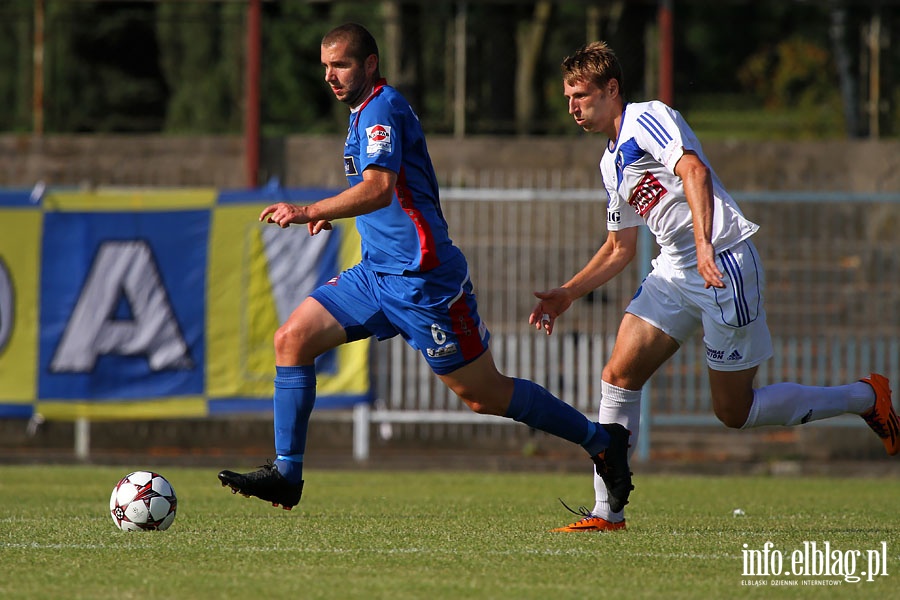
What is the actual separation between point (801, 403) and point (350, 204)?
252cm

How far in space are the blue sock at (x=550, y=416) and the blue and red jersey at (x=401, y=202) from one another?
762 millimetres

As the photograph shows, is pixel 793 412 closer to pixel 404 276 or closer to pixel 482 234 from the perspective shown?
pixel 404 276

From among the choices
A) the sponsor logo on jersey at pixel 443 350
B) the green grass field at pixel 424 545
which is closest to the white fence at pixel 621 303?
the green grass field at pixel 424 545

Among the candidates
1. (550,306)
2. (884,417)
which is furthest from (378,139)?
(884,417)

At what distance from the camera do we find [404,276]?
6.39 metres

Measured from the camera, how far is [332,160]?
15.5 meters

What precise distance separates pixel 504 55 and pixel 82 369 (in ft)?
22.2

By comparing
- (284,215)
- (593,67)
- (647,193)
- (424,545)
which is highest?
(593,67)

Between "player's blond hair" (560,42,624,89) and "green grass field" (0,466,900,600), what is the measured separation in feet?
7.20

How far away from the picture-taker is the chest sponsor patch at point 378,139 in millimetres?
6199

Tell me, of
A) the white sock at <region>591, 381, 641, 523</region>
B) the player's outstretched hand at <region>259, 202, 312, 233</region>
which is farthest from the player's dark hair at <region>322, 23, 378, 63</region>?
the white sock at <region>591, 381, 641, 523</region>

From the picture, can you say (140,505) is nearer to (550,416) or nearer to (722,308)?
(550,416)

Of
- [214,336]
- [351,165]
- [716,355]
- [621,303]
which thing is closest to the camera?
[351,165]

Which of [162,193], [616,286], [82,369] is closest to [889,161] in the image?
[616,286]
